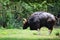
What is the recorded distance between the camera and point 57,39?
960 centimetres

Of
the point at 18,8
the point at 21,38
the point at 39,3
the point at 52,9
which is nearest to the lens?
the point at 21,38

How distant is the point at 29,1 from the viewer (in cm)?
1104

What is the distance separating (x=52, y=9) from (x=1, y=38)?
28.3 ft

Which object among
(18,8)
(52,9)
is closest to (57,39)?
(18,8)

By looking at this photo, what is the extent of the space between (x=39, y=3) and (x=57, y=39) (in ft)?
6.29

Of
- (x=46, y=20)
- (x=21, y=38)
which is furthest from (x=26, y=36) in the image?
(x=46, y=20)

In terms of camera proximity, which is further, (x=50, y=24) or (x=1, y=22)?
(x=1, y=22)

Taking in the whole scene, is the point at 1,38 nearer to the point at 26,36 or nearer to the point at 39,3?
the point at 26,36

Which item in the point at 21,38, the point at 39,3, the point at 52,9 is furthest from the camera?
the point at 52,9

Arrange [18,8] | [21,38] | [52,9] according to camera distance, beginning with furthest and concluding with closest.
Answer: [52,9], [18,8], [21,38]

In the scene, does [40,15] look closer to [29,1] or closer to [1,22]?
[29,1]

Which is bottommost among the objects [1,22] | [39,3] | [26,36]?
[1,22]

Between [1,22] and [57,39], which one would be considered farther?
[1,22]

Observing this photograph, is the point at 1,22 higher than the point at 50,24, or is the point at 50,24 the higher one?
the point at 50,24
